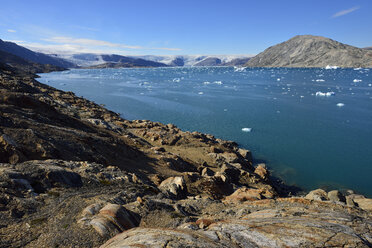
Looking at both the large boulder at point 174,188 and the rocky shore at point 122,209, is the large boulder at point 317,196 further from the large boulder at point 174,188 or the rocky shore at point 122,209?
the large boulder at point 174,188

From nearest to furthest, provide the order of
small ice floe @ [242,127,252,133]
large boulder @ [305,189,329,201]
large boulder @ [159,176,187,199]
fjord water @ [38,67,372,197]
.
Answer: large boulder @ [159,176,187,199] → large boulder @ [305,189,329,201] → fjord water @ [38,67,372,197] → small ice floe @ [242,127,252,133]

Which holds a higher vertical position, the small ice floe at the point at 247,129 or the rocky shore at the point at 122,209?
the rocky shore at the point at 122,209

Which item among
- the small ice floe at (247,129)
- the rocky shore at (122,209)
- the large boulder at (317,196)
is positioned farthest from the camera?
the small ice floe at (247,129)

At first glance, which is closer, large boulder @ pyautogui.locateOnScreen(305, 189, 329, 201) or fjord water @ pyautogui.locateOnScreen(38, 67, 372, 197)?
large boulder @ pyautogui.locateOnScreen(305, 189, 329, 201)

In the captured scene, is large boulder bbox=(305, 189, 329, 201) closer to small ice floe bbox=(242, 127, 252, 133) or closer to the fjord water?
the fjord water

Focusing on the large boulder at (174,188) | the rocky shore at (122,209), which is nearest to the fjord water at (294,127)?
the rocky shore at (122,209)

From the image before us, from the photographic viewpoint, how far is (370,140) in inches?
1005

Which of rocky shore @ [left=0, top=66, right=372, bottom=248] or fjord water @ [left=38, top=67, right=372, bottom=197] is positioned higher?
rocky shore @ [left=0, top=66, right=372, bottom=248]

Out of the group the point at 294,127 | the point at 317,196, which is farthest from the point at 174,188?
the point at 294,127

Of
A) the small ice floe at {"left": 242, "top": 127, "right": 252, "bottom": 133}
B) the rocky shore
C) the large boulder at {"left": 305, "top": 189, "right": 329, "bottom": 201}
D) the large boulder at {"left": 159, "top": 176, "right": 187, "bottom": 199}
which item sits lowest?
the small ice floe at {"left": 242, "top": 127, "right": 252, "bottom": 133}

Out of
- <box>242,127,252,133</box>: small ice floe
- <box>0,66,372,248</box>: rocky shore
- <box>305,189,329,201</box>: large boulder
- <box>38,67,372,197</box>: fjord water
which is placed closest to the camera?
<box>0,66,372,248</box>: rocky shore

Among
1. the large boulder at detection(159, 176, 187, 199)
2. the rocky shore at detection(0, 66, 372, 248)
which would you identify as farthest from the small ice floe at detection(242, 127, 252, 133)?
the large boulder at detection(159, 176, 187, 199)

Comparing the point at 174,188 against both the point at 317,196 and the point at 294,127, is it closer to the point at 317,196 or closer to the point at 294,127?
the point at 317,196

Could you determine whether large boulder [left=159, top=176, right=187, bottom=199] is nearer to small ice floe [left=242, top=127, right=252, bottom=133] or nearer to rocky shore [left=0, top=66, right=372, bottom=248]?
rocky shore [left=0, top=66, right=372, bottom=248]
